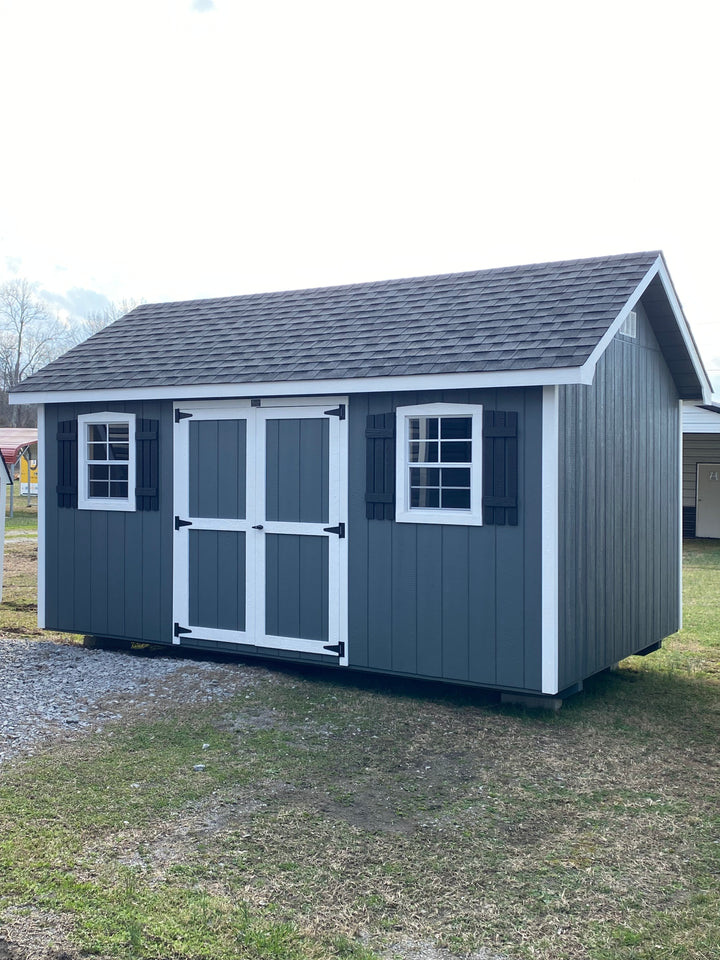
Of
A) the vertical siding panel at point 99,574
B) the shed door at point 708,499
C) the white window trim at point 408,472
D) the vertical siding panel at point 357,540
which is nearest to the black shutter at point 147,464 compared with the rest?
the vertical siding panel at point 99,574

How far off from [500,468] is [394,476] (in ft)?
2.97

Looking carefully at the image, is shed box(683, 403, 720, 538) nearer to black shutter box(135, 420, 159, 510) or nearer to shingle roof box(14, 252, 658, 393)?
shingle roof box(14, 252, 658, 393)

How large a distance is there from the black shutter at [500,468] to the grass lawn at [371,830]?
1458mm

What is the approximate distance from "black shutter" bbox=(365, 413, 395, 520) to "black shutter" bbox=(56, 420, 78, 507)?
3171 millimetres

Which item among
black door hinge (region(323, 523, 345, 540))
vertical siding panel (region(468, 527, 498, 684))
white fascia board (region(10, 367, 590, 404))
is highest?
white fascia board (region(10, 367, 590, 404))

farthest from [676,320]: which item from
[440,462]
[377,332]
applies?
[440,462]

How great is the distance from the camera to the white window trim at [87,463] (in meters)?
8.95

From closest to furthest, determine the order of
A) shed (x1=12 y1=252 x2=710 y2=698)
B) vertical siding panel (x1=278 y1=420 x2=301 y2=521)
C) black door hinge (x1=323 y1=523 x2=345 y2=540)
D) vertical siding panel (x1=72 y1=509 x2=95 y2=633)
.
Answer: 1. shed (x1=12 y1=252 x2=710 y2=698)
2. black door hinge (x1=323 y1=523 x2=345 y2=540)
3. vertical siding panel (x1=278 y1=420 x2=301 y2=521)
4. vertical siding panel (x1=72 y1=509 x2=95 y2=633)

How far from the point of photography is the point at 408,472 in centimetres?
753

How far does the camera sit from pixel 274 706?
7.16 m

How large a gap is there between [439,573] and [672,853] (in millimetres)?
2961

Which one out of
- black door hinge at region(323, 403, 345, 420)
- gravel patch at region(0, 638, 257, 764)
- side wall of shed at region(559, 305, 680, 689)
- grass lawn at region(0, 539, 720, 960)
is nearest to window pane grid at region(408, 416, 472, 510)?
black door hinge at region(323, 403, 345, 420)

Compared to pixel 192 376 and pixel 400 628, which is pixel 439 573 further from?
pixel 192 376

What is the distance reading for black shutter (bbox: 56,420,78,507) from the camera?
9.30 meters
